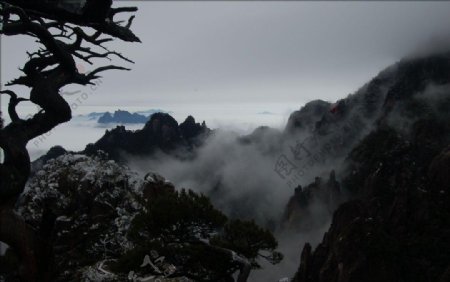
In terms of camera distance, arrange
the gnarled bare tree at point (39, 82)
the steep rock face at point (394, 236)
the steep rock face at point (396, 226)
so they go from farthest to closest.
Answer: the steep rock face at point (396, 226), the steep rock face at point (394, 236), the gnarled bare tree at point (39, 82)

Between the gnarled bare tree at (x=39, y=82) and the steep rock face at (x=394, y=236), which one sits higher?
the steep rock face at (x=394, y=236)

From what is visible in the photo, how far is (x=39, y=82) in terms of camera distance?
787 centimetres

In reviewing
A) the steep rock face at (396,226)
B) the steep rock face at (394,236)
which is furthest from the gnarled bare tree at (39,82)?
the steep rock face at (394,236)

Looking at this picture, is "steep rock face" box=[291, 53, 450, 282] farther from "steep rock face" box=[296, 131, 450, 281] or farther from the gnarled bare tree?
the gnarled bare tree

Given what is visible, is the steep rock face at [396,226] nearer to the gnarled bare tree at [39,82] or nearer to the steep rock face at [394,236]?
the steep rock face at [394,236]

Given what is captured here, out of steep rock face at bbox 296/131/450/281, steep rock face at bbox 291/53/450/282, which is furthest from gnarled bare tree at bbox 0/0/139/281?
steep rock face at bbox 296/131/450/281

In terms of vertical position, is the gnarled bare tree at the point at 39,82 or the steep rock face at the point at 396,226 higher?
the steep rock face at the point at 396,226

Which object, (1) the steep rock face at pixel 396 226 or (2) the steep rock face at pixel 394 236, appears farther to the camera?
(1) the steep rock face at pixel 396 226

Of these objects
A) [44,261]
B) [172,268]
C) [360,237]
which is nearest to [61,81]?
[44,261]

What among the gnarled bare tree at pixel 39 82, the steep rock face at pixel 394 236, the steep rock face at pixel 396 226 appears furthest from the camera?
the steep rock face at pixel 396 226

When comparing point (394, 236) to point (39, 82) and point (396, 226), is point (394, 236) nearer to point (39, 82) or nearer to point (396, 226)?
point (396, 226)

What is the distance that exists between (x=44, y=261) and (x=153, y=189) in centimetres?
3552

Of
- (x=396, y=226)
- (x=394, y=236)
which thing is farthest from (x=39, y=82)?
(x=396, y=226)

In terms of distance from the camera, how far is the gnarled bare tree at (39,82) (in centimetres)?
666
